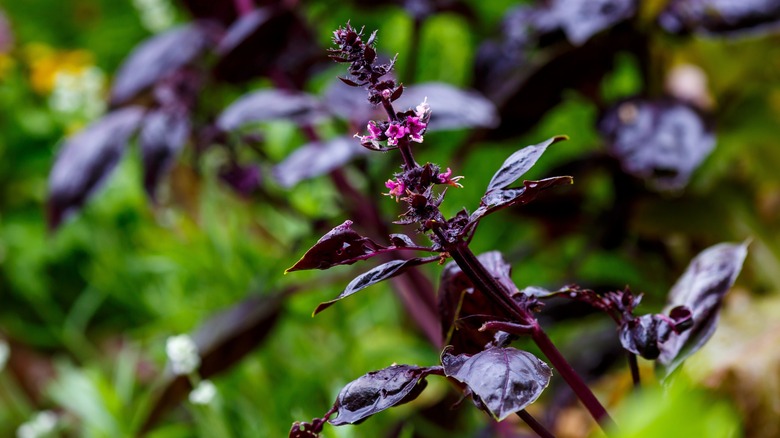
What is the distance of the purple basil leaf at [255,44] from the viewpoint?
74 cm

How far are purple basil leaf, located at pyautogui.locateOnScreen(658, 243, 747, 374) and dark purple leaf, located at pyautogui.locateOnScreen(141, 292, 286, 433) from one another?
428 millimetres

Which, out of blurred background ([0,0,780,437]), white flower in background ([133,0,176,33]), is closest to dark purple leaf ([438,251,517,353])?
blurred background ([0,0,780,437])

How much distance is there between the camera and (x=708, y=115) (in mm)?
801

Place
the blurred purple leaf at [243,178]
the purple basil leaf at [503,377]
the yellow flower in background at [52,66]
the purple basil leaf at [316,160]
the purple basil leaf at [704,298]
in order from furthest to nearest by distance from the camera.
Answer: the yellow flower in background at [52,66] < the blurred purple leaf at [243,178] < the purple basil leaf at [316,160] < the purple basil leaf at [704,298] < the purple basil leaf at [503,377]

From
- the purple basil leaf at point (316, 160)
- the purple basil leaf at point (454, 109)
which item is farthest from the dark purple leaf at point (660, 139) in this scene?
the purple basil leaf at point (316, 160)

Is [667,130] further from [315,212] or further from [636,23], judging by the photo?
[315,212]

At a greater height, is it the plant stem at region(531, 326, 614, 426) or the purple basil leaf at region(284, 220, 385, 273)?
the purple basil leaf at region(284, 220, 385, 273)

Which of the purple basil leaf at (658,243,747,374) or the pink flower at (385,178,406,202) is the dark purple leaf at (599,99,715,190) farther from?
the pink flower at (385,178,406,202)

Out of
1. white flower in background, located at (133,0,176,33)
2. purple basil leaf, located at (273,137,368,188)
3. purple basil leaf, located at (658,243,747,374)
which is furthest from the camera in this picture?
white flower in background, located at (133,0,176,33)

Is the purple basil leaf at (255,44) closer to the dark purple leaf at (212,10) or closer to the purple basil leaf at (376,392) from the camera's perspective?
the dark purple leaf at (212,10)

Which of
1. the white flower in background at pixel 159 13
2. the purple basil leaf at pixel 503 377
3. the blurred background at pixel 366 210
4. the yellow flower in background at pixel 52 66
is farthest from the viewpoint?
the yellow flower in background at pixel 52 66

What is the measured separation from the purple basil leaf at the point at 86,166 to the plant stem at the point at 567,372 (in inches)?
21.9

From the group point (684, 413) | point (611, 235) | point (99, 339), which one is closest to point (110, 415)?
point (99, 339)

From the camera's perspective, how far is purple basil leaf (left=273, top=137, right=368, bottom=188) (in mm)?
644
